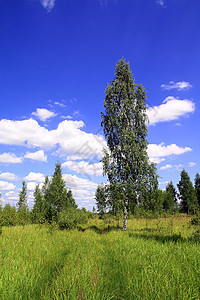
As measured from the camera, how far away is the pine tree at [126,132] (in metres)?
13.5

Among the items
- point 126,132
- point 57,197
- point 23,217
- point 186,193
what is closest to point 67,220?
point 57,197

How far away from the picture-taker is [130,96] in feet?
49.5

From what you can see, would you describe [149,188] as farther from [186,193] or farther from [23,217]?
[186,193]

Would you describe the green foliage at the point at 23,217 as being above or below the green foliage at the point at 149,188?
below

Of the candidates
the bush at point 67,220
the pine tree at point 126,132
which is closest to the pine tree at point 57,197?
the bush at point 67,220

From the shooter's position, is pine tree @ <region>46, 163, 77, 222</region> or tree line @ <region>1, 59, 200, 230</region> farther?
Result: pine tree @ <region>46, 163, 77, 222</region>

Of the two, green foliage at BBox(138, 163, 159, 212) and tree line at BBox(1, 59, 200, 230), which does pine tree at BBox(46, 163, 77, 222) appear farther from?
green foliage at BBox(138, 163, 159, 212)

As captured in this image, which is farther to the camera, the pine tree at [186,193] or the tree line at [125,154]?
the pine tree at [186,193]

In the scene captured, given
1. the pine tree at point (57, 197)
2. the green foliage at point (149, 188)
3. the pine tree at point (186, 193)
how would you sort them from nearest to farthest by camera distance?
the green foliage at point (149, 188) < the pine tree at point (57, 197) < the pine tree at point (186, 193)

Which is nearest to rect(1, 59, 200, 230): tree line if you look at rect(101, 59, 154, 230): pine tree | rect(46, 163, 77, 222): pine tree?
rect(101, 59, 154, 230): pine tree

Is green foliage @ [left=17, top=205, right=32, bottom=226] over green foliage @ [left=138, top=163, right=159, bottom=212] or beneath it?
beneath

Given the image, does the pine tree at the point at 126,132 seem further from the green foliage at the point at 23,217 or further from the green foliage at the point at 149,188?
the green foliage at the point at 23,217

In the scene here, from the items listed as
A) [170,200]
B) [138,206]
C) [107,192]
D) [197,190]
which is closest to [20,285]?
[107,192]

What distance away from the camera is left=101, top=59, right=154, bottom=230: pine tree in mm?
13539
